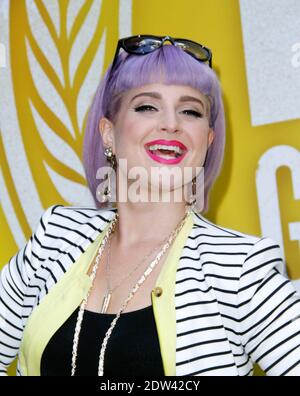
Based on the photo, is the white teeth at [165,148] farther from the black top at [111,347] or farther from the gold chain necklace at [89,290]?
the black top at [111,347]

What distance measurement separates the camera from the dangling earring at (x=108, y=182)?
1.50 metres

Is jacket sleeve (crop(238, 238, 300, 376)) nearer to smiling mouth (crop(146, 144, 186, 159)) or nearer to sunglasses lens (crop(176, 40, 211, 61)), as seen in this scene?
smiling mouth (crop(146, 144, 186, 159))

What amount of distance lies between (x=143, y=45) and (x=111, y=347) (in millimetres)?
709

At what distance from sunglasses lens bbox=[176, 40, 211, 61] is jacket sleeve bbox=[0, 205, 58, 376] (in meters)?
0.56

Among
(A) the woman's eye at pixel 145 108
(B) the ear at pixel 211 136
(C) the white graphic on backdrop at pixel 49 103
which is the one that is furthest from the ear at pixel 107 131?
(C) the white graphic on backdrop at pixel 49 103

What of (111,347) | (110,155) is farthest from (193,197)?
(111,347)

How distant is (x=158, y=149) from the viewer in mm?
1352

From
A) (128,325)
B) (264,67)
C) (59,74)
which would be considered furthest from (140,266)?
(59,74)

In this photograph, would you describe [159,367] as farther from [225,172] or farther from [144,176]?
[225,172]

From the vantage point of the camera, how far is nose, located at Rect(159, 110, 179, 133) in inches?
52.6

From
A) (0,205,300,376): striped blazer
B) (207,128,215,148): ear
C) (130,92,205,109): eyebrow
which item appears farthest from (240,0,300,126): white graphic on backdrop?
(0,205,300,376): striped blazer

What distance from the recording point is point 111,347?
1196mm
